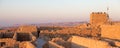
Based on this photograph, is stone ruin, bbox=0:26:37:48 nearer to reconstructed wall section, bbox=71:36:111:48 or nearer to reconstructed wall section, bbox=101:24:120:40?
reconstructed wall section, bbox=71:36:111:48

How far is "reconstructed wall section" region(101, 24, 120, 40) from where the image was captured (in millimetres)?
23578

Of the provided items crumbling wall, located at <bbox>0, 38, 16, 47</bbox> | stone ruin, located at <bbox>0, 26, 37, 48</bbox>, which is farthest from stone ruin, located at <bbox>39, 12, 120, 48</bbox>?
crumbling wall, located at <bbox>0, 38, 16, 47</bbox>

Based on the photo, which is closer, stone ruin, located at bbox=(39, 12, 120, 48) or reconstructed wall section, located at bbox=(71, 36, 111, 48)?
reconstructed wall section, located at bbox=(71, 36, 111, 48)

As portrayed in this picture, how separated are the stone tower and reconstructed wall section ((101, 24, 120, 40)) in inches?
531

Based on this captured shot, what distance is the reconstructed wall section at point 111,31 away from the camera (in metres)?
23.6

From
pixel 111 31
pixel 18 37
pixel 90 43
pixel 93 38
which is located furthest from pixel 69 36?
pixel 90 43

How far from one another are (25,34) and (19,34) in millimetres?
637

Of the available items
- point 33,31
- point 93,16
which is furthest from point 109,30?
point 93,16

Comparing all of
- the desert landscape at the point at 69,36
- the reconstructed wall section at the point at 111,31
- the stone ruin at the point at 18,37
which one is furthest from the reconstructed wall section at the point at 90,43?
the stone ruin at the point at 18,37

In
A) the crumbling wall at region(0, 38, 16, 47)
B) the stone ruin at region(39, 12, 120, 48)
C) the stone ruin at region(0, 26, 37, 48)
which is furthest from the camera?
the crumbling wall at region(0, 38, 16, 47)

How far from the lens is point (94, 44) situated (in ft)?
57.4

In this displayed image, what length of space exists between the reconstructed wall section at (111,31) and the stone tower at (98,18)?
13496mm

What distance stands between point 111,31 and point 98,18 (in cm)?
1522

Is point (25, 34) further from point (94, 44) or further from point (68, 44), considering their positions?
point (94, 44)
